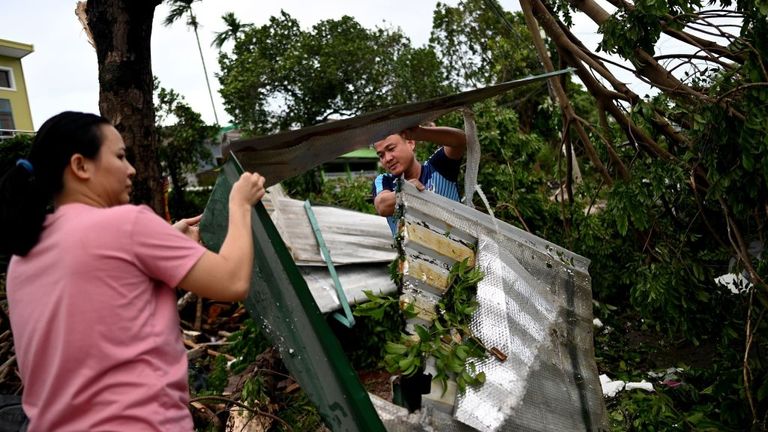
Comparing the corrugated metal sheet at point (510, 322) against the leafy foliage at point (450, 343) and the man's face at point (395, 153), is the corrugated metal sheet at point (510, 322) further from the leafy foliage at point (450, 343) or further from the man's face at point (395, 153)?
the man's face at point (395, 153)

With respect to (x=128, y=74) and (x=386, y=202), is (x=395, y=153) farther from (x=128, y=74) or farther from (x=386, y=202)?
(x=128, y=74)

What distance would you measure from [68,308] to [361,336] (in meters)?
2.60

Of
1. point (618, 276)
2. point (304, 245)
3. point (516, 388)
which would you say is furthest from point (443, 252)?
point (618, 276)

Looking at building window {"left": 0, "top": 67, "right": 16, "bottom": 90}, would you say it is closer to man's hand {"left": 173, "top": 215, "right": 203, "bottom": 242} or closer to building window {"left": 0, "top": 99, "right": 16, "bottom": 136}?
building window {"left": 0, "top": 99, "right": 16, "bottom": 136}

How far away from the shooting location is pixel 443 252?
2684 mm

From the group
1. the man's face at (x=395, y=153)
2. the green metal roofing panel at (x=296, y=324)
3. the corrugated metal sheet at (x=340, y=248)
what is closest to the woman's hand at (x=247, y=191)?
the green metal roofing panel at (x=296, y=324)

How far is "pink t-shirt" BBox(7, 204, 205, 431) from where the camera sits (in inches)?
50.7

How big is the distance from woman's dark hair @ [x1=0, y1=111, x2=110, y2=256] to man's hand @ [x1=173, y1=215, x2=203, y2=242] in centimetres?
62

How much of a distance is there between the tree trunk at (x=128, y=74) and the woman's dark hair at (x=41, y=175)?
2.34 metres

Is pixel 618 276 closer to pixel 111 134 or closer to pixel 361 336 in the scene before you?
pixel 361 336

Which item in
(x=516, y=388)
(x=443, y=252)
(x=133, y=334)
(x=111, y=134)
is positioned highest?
(x=111, y=134)

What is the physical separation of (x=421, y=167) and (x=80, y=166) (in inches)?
85.5

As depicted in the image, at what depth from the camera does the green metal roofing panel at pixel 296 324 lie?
6.01 feet

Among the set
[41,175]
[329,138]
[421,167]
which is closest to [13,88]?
[421,167]
